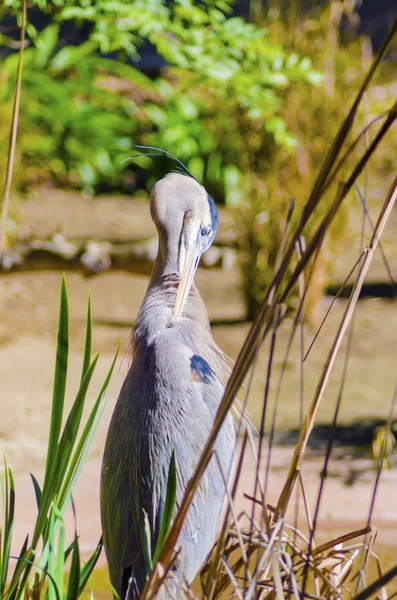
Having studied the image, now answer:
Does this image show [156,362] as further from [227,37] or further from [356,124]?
[356,124]

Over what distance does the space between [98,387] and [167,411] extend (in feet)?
8.56

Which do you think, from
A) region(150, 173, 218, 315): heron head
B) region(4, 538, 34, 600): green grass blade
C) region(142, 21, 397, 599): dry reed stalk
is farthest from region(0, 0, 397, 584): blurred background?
region(4, 538, 34, 600): green grass blade

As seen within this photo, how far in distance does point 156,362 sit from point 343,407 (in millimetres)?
2620

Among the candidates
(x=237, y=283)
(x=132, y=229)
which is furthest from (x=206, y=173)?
(x=237, y=283)

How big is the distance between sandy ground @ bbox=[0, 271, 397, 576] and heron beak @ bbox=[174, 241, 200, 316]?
273mm

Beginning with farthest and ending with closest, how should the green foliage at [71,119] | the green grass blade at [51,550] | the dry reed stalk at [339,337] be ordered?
the green foliage at [71,119] < the green grass blade at [51,550] < the dry reed stalk at [339,337]

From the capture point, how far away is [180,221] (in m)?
2.20

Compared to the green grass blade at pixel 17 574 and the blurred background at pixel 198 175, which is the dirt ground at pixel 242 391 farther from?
the green grass blade at pixel 17 574

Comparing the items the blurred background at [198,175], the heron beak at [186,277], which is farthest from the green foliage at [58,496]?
the blurred background at [198,175]

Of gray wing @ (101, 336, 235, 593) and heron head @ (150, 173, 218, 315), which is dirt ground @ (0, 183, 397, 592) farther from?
heron head @ (150, 173, 218, 315)

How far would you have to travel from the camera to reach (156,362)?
2068 millimetres

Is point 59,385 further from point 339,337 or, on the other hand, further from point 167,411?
point 339,337

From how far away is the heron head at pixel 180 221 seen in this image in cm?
219

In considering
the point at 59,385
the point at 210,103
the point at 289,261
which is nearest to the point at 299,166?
the point at 210,103
